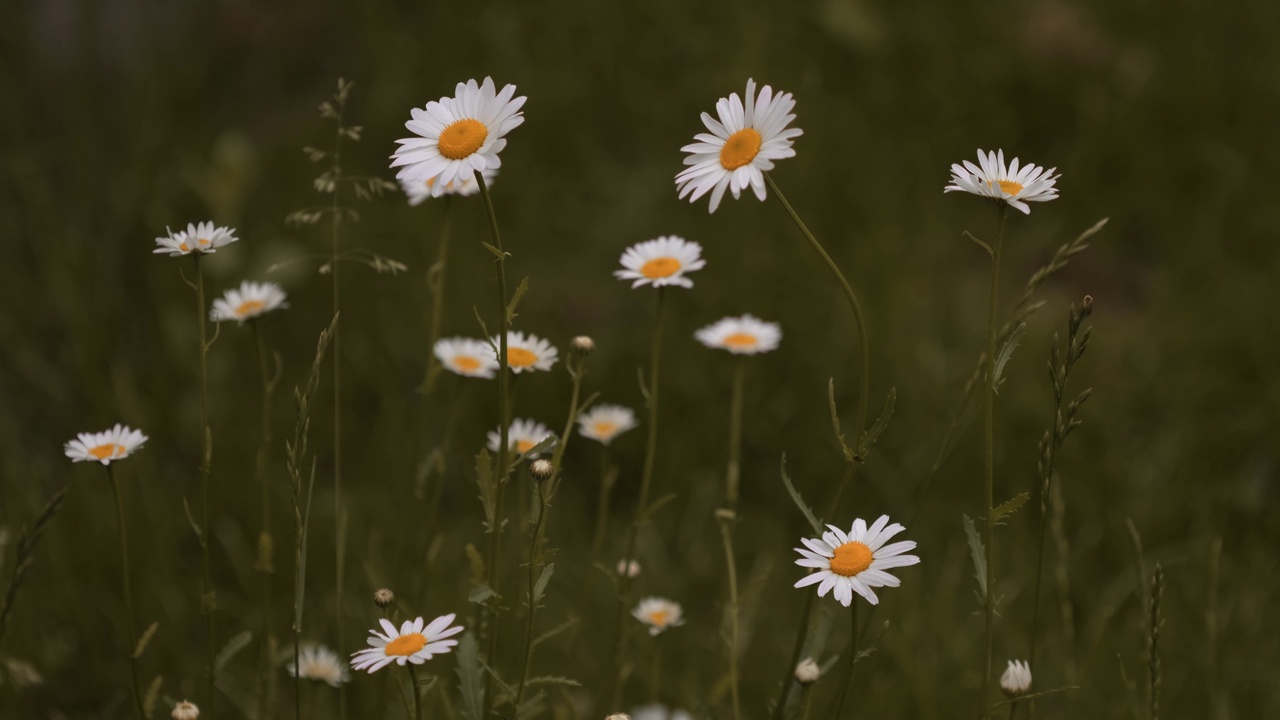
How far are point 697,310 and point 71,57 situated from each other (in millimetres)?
2031

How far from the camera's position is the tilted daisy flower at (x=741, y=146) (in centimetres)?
106

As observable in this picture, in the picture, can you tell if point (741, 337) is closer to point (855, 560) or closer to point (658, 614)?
point (658, 614)

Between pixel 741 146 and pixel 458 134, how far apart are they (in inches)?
11.5

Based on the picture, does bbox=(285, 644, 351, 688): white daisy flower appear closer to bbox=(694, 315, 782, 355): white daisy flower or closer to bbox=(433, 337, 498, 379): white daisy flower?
bbox=(433, 337, 498, 379): white daisy flower

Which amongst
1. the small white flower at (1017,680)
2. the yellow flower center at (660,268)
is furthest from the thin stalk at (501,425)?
the small white flower at (1017,680)

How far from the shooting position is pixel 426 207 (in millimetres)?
2928

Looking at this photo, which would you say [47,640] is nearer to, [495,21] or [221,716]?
[221,716]

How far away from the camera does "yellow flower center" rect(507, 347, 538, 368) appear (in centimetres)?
143

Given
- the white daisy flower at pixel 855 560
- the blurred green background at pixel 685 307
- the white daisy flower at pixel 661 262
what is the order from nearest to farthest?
1. the white daisy flower at pixel 855 560
2. the white daisy flower at pixel 661 262
3. the blurred green background at pixel 685 307

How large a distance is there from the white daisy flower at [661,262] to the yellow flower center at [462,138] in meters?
0.34

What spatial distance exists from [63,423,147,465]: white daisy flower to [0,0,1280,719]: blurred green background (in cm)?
40

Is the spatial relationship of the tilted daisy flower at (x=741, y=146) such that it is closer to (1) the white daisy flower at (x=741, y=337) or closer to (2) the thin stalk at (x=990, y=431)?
(2) the thin stalk at (x=990, y=431)

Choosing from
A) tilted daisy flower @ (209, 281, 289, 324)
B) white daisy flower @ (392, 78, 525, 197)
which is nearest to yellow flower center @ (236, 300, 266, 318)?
tilted daisy flower @ (209, 281, 289, 324)

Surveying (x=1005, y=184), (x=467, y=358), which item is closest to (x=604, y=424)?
(x=467, y=358)
